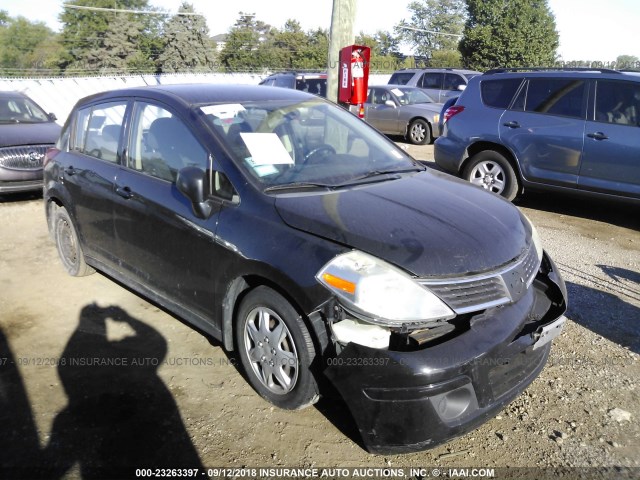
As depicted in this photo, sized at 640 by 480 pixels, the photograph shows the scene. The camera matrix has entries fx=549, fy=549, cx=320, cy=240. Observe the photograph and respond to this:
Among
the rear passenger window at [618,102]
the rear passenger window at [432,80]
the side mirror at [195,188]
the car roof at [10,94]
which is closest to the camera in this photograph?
the side mirror at [195,188]

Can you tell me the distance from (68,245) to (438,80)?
13.9 m

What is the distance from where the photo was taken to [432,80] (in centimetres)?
1680

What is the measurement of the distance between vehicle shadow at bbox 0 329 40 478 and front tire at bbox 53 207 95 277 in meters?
1.40

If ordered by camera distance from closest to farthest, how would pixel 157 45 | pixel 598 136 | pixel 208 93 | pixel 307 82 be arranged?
pixel 208 93
pixel 598 136
pixel 307 82
pixel 157 45

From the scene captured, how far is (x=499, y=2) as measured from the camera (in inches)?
1719

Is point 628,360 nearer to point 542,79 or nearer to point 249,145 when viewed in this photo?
point 249,145

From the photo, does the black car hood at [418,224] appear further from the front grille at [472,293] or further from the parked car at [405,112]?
the parked car at [405,112]

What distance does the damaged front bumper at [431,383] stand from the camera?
236 centimetres

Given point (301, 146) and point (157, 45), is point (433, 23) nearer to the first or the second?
point (157, 45)

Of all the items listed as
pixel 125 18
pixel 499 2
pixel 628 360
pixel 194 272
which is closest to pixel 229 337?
pixel 194 272

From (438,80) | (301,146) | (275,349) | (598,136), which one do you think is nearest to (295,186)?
(301,146)

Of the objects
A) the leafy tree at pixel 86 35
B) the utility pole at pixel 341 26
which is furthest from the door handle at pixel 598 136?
the leafy tree at pixel 86 35

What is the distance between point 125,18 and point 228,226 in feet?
230

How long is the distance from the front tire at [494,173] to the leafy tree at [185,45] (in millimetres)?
55994
